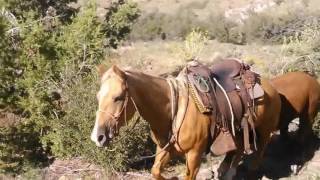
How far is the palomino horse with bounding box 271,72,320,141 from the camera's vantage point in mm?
7590

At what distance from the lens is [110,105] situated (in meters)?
5.15

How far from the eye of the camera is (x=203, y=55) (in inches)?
741

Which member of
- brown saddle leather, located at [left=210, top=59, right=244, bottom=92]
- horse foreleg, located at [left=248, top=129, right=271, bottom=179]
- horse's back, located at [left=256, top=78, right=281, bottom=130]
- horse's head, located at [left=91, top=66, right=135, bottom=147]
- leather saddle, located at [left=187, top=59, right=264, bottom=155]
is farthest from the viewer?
horse foreleg, located at [left=248, top=129, right=271, bottom=179]

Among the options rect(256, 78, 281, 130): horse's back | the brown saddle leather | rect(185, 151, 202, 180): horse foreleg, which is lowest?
rect(185, 151, 202, 180): horse foreleg

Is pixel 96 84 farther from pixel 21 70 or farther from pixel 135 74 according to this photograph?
pixel 135 74

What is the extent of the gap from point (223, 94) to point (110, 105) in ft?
5.76

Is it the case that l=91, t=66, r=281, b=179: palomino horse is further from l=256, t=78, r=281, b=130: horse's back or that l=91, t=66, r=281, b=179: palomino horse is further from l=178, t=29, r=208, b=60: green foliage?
l=178, t=29, r=208, b=60: green foliage

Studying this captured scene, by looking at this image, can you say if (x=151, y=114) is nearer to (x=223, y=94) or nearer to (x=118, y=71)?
(x=118, y=71)

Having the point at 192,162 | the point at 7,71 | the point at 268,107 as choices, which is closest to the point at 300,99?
the point at 268,107

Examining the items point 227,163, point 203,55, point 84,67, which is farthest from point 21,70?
point 203,55

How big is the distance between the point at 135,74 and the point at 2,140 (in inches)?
178

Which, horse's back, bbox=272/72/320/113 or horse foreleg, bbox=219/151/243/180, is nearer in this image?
horse foreleg, bbox=219/151/243/180

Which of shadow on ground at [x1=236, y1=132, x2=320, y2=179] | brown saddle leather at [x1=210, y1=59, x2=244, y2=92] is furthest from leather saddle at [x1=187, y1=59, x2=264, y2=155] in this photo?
shadow on ground at [x1=236, y1=132, x2=320, y2=179]

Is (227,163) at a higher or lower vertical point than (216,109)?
lower
